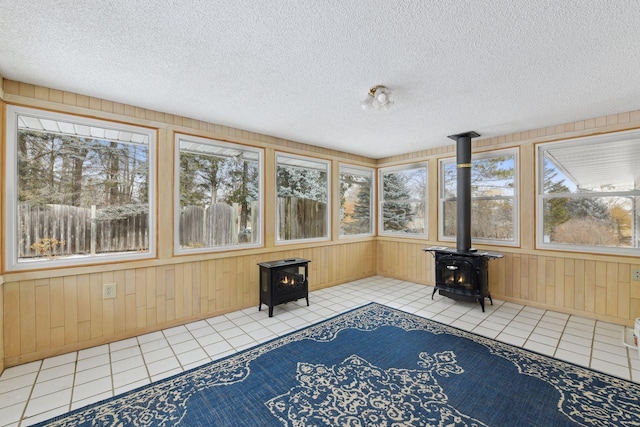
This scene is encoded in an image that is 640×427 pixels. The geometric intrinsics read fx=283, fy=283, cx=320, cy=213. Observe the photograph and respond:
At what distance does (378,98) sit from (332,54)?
2.17 feet

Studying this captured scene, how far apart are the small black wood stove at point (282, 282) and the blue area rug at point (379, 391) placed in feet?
2.81

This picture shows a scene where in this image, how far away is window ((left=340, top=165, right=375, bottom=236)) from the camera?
18.0 feet

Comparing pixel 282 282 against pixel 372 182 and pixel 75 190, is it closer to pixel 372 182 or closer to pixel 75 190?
pixel 75 190

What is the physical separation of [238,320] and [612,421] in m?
3.31

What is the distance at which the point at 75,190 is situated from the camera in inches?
110

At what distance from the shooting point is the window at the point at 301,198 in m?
4.49

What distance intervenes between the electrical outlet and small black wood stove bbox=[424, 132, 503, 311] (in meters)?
4.06

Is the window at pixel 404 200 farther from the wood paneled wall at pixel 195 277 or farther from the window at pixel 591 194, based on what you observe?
the window at pixel 591 194

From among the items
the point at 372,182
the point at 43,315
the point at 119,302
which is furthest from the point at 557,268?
the point at 43,315

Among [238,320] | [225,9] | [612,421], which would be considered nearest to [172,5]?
[225,9]

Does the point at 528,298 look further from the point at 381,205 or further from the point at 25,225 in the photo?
the point at 25,225

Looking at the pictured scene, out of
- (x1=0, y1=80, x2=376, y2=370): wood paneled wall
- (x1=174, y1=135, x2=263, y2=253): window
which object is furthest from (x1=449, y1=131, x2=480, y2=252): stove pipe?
(x1=174, y1=135, x2=263, y2=253): window

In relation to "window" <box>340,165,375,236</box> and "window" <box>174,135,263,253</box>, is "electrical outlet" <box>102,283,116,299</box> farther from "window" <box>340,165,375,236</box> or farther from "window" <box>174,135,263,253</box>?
"window" <box>340,165,375,236</box>

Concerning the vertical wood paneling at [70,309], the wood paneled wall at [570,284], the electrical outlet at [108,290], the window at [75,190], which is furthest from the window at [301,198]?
the wood paneled wall at [570,284]
